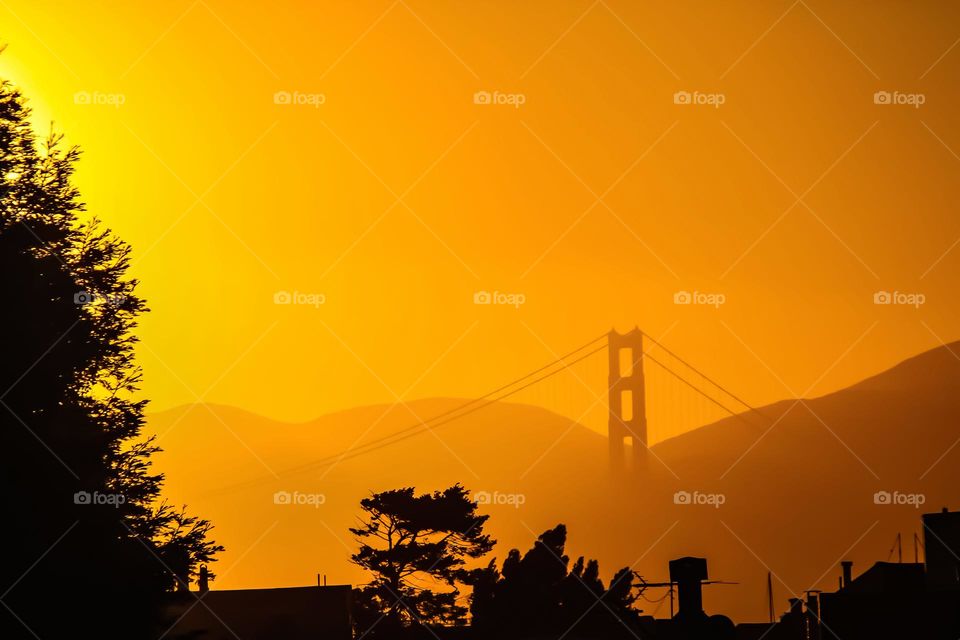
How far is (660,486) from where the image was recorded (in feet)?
471

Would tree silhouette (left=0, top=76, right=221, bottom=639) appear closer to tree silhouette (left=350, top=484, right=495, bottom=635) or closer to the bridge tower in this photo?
tree silhouette (left=350, top=484, right=495, bottom=635)

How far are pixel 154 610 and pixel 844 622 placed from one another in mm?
22392

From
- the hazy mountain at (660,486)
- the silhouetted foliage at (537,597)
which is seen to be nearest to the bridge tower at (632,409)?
the hazy mountain at (660,486)

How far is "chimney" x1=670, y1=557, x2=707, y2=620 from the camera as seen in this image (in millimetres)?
26016

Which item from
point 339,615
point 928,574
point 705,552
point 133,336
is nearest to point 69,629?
point 133,336

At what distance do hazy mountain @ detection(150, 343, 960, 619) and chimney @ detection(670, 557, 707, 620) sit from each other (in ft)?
115

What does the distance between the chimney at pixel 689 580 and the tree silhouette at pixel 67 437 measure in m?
10.4

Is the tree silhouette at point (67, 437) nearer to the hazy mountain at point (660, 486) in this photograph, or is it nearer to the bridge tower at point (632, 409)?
the hazy mountain at point (660, 486)

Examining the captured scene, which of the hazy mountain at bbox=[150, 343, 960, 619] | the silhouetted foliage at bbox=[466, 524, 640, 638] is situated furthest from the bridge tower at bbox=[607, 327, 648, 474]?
the silhouetted foliage at bbox=[466, 524, 640, 638]

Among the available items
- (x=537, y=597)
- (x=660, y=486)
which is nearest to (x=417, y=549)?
(x=537, y=597)

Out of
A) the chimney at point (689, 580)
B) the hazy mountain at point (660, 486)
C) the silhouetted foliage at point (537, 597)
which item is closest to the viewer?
the chimney at point (689, 580)

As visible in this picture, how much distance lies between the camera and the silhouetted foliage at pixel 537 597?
54688mm

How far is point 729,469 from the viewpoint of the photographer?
516 feet

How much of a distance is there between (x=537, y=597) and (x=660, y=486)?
279 feet
